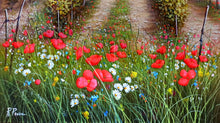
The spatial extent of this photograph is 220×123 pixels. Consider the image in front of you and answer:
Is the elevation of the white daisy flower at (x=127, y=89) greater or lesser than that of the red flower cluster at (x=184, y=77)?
lesser

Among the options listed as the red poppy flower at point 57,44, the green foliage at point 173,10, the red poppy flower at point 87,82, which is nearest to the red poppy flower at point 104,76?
the red poppy flower at point 87,82

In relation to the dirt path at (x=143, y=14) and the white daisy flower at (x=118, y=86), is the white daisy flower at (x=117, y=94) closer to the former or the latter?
the white daisy flower at (x=118, y=86)

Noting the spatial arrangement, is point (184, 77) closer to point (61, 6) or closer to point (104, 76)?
point (104, 76)

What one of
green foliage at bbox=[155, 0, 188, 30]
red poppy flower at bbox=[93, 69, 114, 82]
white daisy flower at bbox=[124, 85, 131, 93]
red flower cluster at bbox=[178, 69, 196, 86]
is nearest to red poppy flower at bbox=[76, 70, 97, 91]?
red poppy flower at bbox=[93, 69, 114, 82]

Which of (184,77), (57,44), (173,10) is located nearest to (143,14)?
(173,10)

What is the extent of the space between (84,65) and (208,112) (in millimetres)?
930

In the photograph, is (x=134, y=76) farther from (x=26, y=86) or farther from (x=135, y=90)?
(x=26, y=86)

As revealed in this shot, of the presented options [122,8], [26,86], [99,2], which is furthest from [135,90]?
[99,2]

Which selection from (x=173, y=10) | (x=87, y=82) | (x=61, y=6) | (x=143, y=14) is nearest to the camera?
(x=87, y=82)

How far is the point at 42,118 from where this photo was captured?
1.22 metres

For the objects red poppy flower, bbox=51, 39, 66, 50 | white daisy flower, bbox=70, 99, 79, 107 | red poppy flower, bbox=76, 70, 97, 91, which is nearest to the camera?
red poppy flower, bbox=76, 70, 97, 91

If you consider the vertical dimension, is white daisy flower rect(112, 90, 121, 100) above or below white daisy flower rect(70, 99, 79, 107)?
above

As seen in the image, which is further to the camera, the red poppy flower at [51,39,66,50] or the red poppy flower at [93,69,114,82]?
the red poppy flower at [51,39,66,50]

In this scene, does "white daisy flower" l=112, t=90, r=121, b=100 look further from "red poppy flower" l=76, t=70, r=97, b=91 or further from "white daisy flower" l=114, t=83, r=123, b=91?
"red poppy flower" l=76, t=70, r=97, b=91
